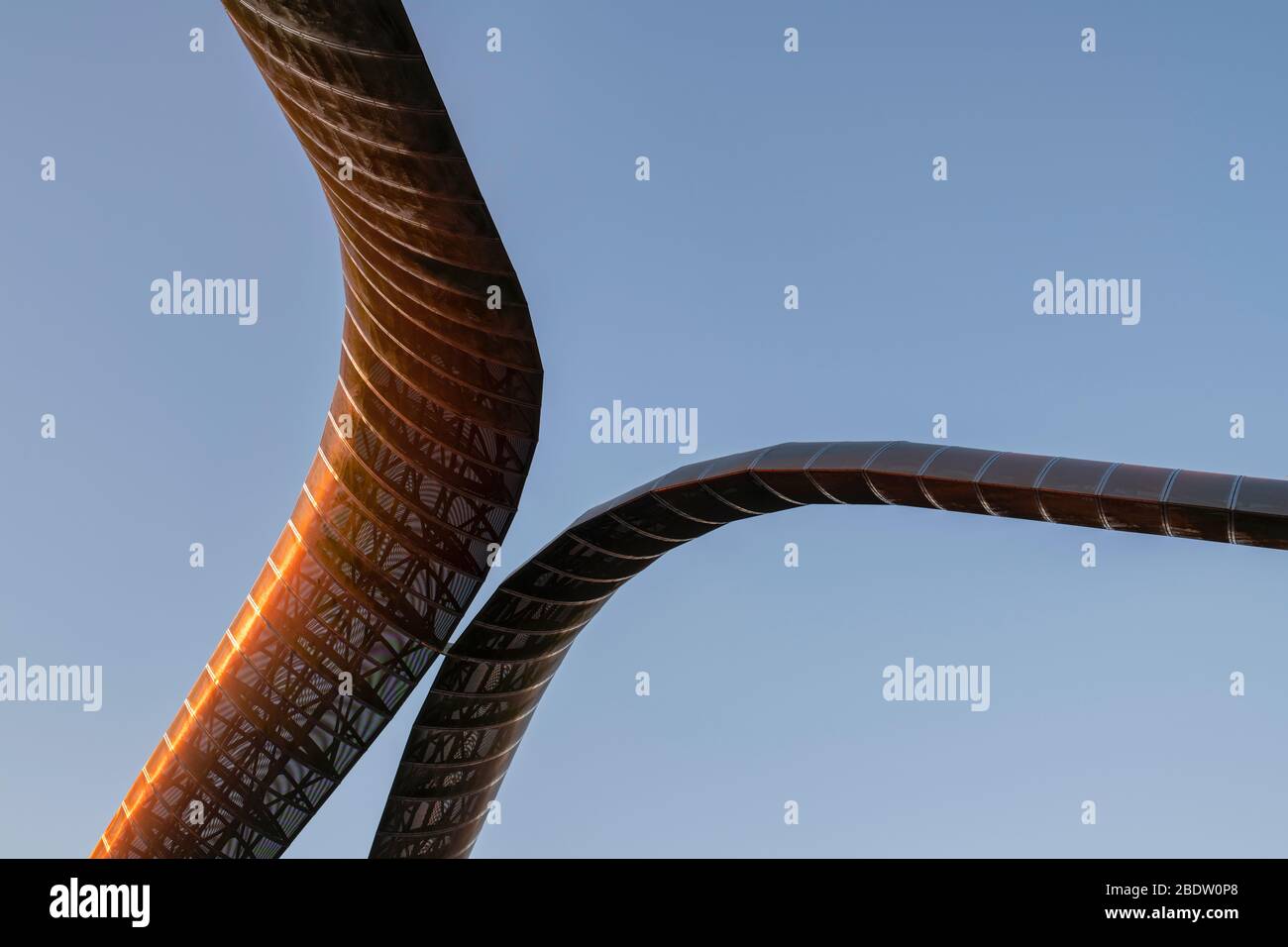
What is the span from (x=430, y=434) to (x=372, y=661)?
21.4ft

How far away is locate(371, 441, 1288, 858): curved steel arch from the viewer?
16.5m

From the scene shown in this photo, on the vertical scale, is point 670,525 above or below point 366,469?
below

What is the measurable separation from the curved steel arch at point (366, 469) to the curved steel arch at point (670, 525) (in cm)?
192

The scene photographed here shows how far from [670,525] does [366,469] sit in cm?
758

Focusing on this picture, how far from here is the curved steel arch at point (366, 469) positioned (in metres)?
19.0

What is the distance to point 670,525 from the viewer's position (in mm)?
27078

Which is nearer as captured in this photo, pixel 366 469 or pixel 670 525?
pixel 670 525

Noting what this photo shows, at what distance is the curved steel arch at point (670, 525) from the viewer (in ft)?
54.2

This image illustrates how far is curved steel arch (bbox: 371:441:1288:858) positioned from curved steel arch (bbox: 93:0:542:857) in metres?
1.92

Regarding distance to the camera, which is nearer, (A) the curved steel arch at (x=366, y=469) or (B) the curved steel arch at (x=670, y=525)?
(B) the curved steel arch at (x=670, y=525)
